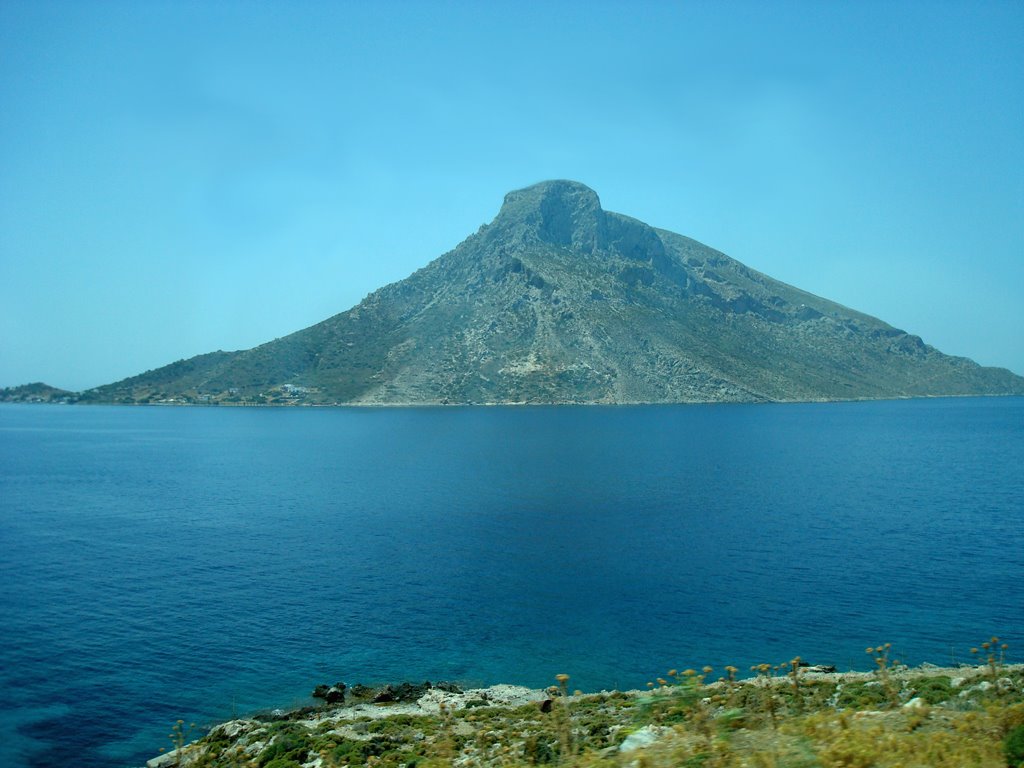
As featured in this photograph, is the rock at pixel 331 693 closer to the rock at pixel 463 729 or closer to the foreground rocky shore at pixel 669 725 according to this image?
the foreground rocky shore at pixel 669 725

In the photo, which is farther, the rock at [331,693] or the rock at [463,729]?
the rock at [331,693]

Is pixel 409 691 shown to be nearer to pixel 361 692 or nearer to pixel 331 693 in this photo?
pixel 361 692

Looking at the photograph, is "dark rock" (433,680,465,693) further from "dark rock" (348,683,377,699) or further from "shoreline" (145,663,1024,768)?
"dark rock" (348,683,377,699)

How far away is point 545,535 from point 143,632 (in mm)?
32357

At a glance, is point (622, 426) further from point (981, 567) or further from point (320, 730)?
point (320, 730)

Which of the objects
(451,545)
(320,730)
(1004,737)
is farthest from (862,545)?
(1004,737)

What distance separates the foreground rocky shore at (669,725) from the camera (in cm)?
905

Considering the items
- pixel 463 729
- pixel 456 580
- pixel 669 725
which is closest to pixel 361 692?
pixel 463 729

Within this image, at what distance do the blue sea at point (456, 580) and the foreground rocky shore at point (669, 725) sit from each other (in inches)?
129

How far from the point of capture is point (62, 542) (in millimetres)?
55438

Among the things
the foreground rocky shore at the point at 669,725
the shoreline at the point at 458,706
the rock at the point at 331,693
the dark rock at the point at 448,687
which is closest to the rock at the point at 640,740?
the foreground rocky shore at the point at 669,725

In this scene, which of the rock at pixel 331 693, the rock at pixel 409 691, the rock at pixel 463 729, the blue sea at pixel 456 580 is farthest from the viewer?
the blue sea at pixel 456 580

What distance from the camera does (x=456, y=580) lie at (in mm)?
45688

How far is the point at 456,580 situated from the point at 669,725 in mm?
34704
